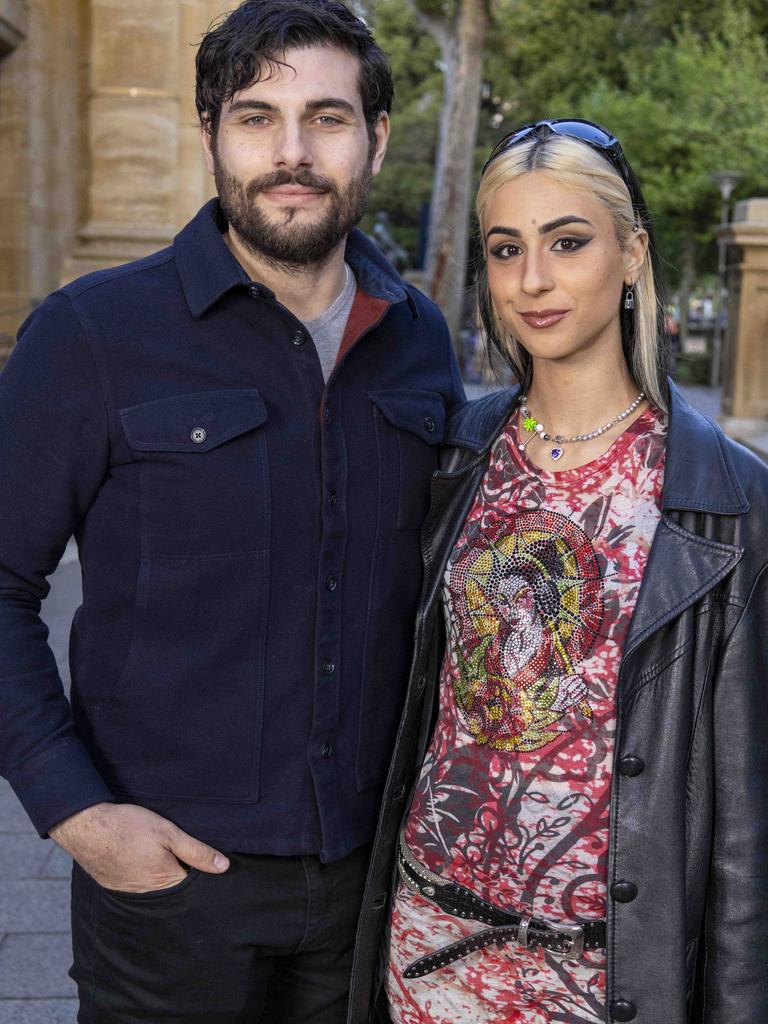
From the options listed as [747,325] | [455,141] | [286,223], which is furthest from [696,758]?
[455,141]

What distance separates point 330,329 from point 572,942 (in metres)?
1.20

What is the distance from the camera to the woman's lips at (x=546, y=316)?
2.30 meters

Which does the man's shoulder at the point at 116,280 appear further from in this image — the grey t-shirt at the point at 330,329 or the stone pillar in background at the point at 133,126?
the stone pillar in background at the point at 133,126

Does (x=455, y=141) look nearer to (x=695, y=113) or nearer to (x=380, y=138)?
(x=695, y=113)

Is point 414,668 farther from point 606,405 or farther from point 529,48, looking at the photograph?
point 529,48

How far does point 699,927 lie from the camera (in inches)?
86.7

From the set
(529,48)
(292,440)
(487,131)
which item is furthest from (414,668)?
(487,131)

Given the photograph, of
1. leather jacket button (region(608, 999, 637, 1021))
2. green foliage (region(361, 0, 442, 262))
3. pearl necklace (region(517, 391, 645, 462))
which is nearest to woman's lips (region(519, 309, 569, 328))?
pearl necklace (region(517, 391, 645, 462))

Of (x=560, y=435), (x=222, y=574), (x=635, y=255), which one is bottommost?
(x=222, y=574)

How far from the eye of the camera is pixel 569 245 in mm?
2291

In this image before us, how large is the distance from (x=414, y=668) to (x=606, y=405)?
1.96 feet

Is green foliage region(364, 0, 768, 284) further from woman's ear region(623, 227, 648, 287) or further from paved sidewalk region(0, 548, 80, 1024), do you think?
woman's ear region(623, 227, 648, 287)

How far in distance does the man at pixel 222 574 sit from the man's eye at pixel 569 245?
40 cm

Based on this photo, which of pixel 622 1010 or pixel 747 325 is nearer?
pixel 622 1010
